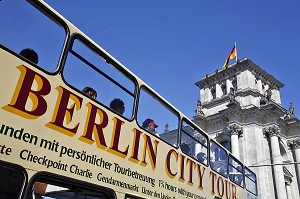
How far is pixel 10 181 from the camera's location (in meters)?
2.95

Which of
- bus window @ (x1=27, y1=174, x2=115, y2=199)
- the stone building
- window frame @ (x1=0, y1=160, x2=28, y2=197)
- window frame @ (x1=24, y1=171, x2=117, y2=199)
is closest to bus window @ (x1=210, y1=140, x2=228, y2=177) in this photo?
window frame @ (x1=24, y1=171, x2=117, y2=199)

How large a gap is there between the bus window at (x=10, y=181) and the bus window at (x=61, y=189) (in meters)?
0.14

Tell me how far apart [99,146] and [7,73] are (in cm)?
169

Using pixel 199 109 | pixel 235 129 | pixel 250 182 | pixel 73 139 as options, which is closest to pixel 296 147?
pixel 235 129

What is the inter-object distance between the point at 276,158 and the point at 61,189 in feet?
99.0

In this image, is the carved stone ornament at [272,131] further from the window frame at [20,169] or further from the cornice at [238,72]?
the window frame at [20,169]

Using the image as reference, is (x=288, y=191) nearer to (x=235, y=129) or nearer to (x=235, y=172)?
(x=235, y=129)

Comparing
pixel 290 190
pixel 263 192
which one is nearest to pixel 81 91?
pixel 263 192

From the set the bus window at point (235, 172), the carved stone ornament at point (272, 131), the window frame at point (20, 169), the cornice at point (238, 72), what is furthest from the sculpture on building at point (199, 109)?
the window frame at point (20, 169)

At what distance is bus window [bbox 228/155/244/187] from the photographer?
8.87 m

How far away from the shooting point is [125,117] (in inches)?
190

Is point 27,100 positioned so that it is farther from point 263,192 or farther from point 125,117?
point 263,192

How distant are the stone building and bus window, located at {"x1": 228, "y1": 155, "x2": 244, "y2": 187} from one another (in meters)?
18.6

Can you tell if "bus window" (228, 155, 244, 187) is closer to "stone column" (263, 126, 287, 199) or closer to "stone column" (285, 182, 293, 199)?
"stone column" (263, 126, 287, 199)
